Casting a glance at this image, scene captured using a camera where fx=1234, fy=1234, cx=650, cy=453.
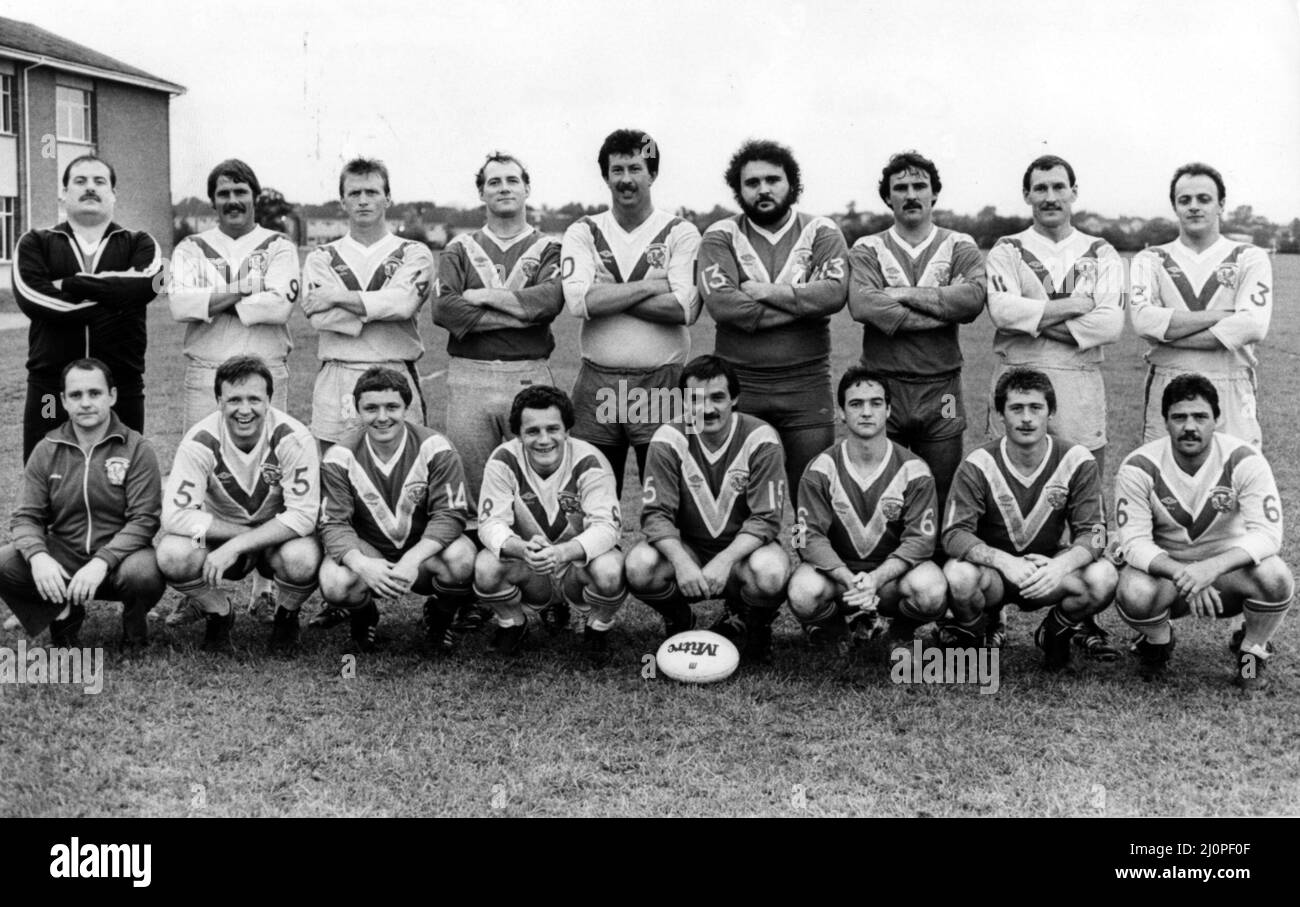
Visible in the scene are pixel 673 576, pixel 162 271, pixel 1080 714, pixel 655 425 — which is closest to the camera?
pixel 1080 714

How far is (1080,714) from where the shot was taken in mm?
4332

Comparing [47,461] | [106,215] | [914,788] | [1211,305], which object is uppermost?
[106,215]

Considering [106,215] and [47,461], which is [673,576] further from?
[106,215]

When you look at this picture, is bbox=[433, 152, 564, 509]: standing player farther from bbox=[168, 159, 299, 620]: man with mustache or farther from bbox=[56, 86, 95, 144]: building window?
bbox=[56, 86, 95, 144]: building window

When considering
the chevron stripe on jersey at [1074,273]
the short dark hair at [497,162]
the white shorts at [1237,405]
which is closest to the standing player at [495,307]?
the short dark hair at [497,162]

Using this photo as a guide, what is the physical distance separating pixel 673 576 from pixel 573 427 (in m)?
0.88

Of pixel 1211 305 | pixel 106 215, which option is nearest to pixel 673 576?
pixel 1211 305

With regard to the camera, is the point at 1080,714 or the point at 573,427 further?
the point at 573,427

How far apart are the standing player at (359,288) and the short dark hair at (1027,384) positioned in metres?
2.55

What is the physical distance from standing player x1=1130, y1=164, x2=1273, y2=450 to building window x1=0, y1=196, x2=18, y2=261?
1943 cm

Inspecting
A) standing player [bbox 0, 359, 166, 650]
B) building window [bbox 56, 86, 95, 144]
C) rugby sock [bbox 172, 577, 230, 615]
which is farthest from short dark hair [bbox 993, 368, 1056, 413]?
building window [bbox 56, 86, 95, 144]

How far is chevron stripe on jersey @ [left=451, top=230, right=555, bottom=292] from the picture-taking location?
5.45m

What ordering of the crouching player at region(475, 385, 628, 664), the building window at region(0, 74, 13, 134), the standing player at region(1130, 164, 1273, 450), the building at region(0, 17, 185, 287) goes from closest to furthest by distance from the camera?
the crouching player at region(475, 385, 628, 664), the standing player at region(1130, 164, 1273, 450), the building at region(0, 17, 185, 287), the building window at region(0, 74, 13, 134)

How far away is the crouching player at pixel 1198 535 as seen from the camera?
4.57 meters
